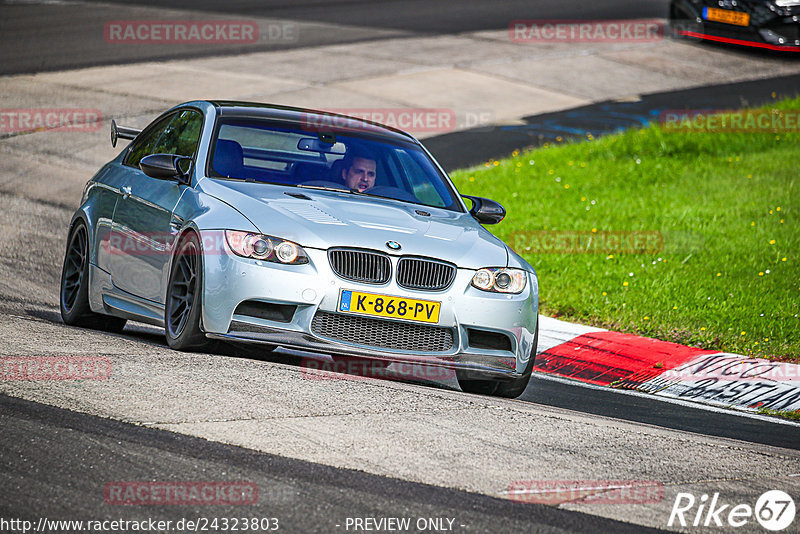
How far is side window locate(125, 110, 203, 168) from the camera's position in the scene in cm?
781

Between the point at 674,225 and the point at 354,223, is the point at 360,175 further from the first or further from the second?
the point at 674,225

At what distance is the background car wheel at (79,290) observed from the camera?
810cm

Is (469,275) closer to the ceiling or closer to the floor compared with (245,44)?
closer to the ceiling

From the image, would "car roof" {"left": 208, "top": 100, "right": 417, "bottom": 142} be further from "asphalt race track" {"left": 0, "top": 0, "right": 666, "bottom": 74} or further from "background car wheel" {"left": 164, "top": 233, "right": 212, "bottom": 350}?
"asphalt race track" {"left": 0, "top": 0, "right": 666, "bottom": 74}

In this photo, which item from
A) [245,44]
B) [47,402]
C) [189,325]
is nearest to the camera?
[47,402]

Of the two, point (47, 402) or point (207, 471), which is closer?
point (207, 471)

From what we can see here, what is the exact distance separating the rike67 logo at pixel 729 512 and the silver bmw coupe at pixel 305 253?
2067 mm

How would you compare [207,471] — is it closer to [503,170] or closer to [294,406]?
[294,406]

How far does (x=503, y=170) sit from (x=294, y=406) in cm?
1040

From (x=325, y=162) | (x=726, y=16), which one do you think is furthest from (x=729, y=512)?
(x=726, y=16)

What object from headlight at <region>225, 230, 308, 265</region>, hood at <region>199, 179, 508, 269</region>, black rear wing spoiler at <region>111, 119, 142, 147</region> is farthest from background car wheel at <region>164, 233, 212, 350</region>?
black rear wing spoiler at <region>111, 119, 142, 147</region>

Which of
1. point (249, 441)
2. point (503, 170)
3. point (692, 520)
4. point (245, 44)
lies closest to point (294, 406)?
point (249, 441)

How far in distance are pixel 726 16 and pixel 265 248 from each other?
18883mm

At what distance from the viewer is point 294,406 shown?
5.63 m
